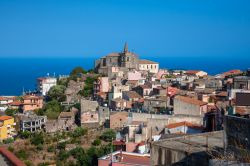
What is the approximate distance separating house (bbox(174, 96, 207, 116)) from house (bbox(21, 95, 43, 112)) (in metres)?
19.7

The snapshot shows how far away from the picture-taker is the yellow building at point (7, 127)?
1513 inches

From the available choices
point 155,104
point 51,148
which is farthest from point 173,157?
point 155,104

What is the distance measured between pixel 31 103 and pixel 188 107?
20942 mm

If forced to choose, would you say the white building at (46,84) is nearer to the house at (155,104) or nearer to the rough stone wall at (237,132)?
the house at (155,104)

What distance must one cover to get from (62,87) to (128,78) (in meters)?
7.91

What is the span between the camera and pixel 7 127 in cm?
3922

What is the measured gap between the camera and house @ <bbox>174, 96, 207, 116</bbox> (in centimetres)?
3045

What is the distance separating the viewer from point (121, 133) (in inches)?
1253

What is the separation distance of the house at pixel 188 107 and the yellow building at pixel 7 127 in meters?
16.5

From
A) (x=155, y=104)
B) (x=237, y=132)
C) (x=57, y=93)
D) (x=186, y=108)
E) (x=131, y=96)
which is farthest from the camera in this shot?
(x=57, y=93)

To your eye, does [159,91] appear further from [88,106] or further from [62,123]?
[62,123]

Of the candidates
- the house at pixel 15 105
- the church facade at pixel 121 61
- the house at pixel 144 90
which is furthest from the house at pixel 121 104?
the church facade at pixel 121 61

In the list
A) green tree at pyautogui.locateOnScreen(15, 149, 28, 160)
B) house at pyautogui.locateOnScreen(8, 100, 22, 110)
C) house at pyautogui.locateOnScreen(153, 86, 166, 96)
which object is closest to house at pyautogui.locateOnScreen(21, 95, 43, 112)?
house at pyautogui.locateOnScreen(8, 100, 22, 110)

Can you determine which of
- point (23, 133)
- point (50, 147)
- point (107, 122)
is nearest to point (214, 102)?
point (107, 122)
